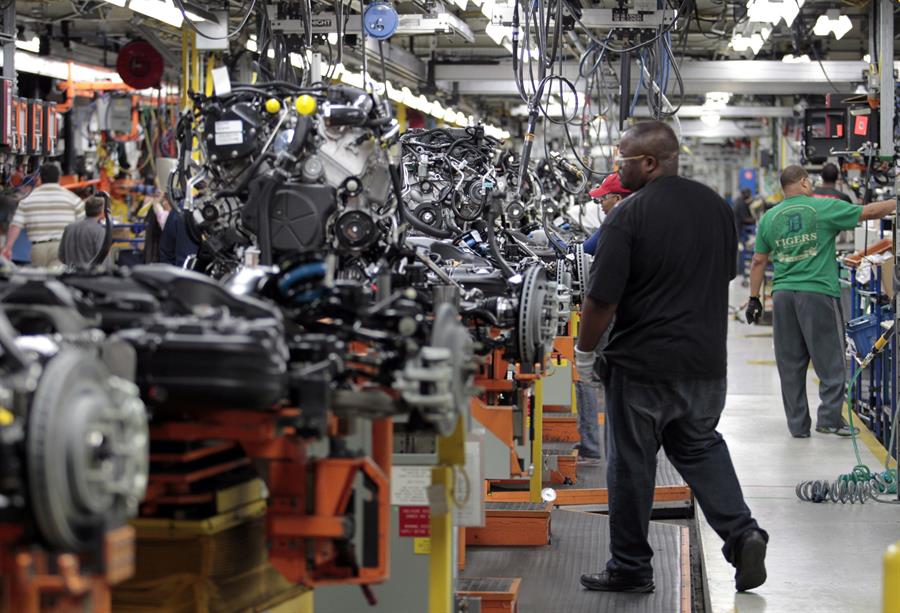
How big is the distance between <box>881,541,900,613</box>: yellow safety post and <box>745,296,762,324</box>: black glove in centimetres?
540

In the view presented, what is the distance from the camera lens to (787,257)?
8.87 meters

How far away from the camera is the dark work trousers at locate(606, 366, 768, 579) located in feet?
16.7

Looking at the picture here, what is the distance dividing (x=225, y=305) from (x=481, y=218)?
14.0 feet

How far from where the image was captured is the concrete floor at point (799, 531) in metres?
5.28

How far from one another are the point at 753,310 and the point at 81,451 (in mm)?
6597

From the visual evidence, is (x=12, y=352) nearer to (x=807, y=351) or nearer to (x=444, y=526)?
(x=444, y=526)

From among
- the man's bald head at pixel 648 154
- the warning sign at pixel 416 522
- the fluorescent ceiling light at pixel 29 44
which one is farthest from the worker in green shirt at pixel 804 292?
the fluorescent ceiling light at pixel 29 44

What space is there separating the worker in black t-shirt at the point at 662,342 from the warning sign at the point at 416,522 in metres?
0.97

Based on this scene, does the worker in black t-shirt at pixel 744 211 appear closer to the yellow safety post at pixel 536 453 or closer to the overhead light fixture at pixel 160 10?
the overhead light fixture at pixel 160 10

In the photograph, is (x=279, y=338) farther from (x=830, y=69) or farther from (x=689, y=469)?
(x=830, y=69)

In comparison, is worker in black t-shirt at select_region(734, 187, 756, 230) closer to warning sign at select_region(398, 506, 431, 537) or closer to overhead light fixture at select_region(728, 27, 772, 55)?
overhead light fixture at select_region(728, 27, 772, 55)

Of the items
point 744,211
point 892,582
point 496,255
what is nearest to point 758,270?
point 496,255

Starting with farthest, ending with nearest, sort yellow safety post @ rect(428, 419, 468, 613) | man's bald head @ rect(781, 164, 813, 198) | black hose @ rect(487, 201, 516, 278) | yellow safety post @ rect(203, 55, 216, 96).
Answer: yellow safety post @ rect(203, 55, 216, 96) < man's bald head @ rect(781, 164, 813, 198) < black hose @ rect(487, 201, 516, 278) < yellow safety post @ rect(428, 419, 468, 613)

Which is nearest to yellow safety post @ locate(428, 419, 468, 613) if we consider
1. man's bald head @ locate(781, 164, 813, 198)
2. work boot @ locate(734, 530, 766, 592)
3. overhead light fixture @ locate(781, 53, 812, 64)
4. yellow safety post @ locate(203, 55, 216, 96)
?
work boot @ locate(734, 530, 766, 592)
